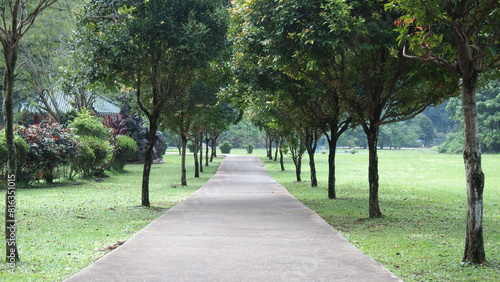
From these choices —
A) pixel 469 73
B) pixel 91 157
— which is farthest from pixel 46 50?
pixel 469 73

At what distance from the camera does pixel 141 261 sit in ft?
20.7

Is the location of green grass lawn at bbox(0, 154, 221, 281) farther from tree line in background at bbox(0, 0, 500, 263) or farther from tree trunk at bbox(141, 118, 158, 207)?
tree line in background at bbox(0, 0, 500, 263)

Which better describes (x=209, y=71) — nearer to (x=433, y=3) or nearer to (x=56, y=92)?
(x=433, y=3)

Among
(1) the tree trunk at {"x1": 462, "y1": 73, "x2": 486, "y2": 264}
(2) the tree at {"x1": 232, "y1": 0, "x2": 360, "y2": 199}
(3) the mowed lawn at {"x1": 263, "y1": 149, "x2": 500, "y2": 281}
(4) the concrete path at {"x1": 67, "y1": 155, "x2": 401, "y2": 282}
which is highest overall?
(2) the tree at {"x1": 232, "y1": 0, "x2": 360, "y2": 199}

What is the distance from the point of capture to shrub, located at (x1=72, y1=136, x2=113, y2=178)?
2038 centimetres

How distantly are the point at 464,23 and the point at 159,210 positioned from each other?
8322 mm

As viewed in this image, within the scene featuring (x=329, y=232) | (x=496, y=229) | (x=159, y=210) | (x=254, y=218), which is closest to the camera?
(x=329, y=232)

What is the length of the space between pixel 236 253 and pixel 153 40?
6955mm

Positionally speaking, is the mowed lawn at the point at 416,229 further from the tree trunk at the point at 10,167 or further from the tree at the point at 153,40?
the tree at the point at 153,40

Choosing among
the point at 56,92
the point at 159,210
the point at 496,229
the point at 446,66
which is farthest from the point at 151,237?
the point at 56,92

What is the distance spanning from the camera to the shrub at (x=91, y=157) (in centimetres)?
2038

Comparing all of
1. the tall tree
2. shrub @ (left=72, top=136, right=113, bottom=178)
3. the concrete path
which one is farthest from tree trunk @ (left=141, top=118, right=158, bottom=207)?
shrub @ (left=72, top=136, right=113, bottom=178)

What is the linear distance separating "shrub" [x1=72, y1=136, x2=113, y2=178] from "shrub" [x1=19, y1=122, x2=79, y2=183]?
3.64ft

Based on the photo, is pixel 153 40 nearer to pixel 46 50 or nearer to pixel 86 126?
pixel 86 126
